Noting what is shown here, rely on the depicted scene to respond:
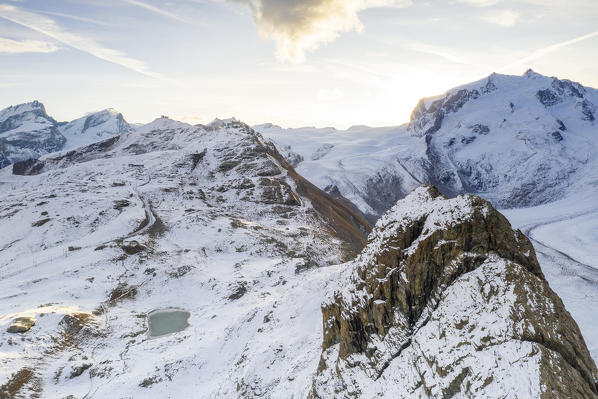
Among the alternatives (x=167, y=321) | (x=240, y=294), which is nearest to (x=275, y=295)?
(x=240, y=294)

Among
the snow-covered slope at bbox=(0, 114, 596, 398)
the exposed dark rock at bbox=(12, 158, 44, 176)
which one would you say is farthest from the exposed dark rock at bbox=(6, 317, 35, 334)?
the exposed dark rock at bbox=(12, 158, 44, 176)

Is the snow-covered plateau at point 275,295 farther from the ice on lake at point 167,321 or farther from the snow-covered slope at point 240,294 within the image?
the ice on lake at point 167,321

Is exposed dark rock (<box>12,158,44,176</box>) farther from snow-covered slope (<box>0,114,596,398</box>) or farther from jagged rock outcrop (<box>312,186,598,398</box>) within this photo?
jagged rock outcrop (<box>312,186,598,398</box>)

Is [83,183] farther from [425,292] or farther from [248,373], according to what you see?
[425,292]

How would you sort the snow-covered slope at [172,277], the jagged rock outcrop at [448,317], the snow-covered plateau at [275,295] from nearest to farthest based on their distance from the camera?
the jagged rock outcrop at [448,317], the snow-covered plateau at [275,295], the snow-covered slope at [172,277]

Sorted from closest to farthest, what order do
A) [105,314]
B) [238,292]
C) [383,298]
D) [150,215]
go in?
[383,298] < [105,314] < [238,292] < [150,215]

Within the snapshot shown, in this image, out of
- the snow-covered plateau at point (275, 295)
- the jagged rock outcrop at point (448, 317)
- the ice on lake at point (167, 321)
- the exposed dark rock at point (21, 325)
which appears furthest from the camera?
the ice on lake at point (167, 321)

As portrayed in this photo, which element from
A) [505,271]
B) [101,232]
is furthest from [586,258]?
[101,232]

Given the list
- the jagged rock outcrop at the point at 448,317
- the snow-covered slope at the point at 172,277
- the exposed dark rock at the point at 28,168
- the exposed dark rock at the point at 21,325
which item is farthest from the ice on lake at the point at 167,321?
the exposed dark rock at the point at 28,168
